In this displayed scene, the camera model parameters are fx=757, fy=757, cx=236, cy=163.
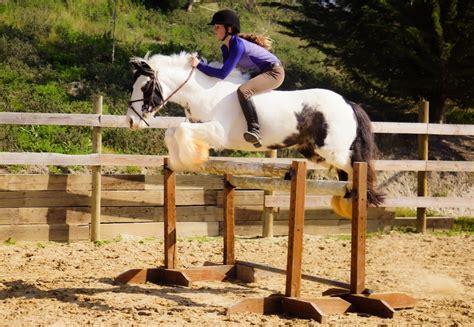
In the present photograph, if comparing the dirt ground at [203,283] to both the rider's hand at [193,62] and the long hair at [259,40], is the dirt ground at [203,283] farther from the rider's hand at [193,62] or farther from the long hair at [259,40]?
the long hair at [259,40]

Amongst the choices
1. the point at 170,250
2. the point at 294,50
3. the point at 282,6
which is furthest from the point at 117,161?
the point at 294,50

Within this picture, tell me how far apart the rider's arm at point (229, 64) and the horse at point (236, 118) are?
63 mm

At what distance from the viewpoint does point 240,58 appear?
669 cm

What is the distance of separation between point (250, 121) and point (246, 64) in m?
0.61

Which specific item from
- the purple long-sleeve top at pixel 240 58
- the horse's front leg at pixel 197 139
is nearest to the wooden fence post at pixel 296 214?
the horse's front leg at pixel 197 139

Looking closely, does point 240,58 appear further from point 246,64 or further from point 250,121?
point 250,121

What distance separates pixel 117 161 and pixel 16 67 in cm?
681

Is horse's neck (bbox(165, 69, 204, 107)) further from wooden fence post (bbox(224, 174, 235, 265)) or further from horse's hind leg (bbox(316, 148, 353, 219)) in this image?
horse's hind leg (bbox(316, 148, 353, 219))

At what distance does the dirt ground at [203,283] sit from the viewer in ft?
18.6

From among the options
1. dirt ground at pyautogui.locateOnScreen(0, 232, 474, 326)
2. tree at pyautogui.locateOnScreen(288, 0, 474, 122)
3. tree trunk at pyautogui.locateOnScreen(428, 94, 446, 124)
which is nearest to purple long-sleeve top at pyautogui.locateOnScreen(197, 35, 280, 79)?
dirt ground at pyautogui.locateOnScreen(0, 232, 474, 326)

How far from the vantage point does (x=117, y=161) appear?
937cm

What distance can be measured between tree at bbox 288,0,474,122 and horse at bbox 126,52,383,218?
7.44 m

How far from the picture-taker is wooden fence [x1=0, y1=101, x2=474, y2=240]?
9.11 m

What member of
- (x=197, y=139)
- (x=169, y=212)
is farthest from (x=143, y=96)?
(x=169, y=212)
